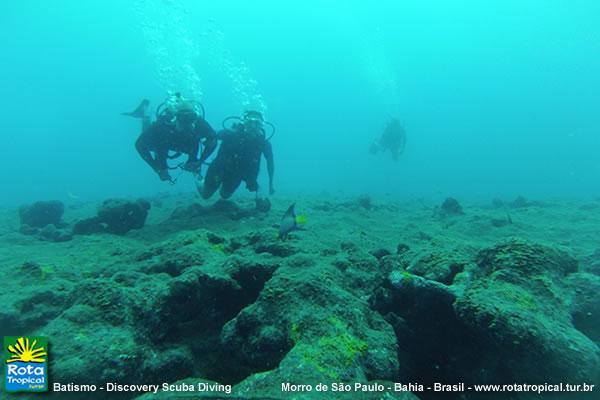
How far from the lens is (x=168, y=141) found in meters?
9.35

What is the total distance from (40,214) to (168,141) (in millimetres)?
5272

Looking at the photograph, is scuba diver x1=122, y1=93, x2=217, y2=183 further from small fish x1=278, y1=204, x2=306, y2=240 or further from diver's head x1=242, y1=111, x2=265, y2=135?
small fish x1=278, y1=204, x2=306, y2=240

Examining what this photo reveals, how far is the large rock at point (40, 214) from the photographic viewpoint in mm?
10859

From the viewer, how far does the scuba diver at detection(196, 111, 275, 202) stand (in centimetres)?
968

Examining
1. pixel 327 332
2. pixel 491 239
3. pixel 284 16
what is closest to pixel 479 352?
pixel 327 332

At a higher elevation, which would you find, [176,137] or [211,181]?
[176,137]

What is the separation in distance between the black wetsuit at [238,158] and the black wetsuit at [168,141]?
494 mm

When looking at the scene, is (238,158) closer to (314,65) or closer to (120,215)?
(120,215)

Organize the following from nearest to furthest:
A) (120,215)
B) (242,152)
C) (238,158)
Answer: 1. (120,215)
2. (242,152)
3. (238,158)

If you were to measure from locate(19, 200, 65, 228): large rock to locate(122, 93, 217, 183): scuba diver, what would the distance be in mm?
4293

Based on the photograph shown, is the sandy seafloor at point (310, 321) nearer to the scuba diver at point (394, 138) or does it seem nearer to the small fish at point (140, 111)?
the small fish at point (140, 111)

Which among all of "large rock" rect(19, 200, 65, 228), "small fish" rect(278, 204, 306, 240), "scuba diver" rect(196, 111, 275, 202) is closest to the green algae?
"small fish" rect(278, 204, 306, 240)

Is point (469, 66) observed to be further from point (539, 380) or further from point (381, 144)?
point (539, 380)

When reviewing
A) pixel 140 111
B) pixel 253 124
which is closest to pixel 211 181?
pixel 253 124
